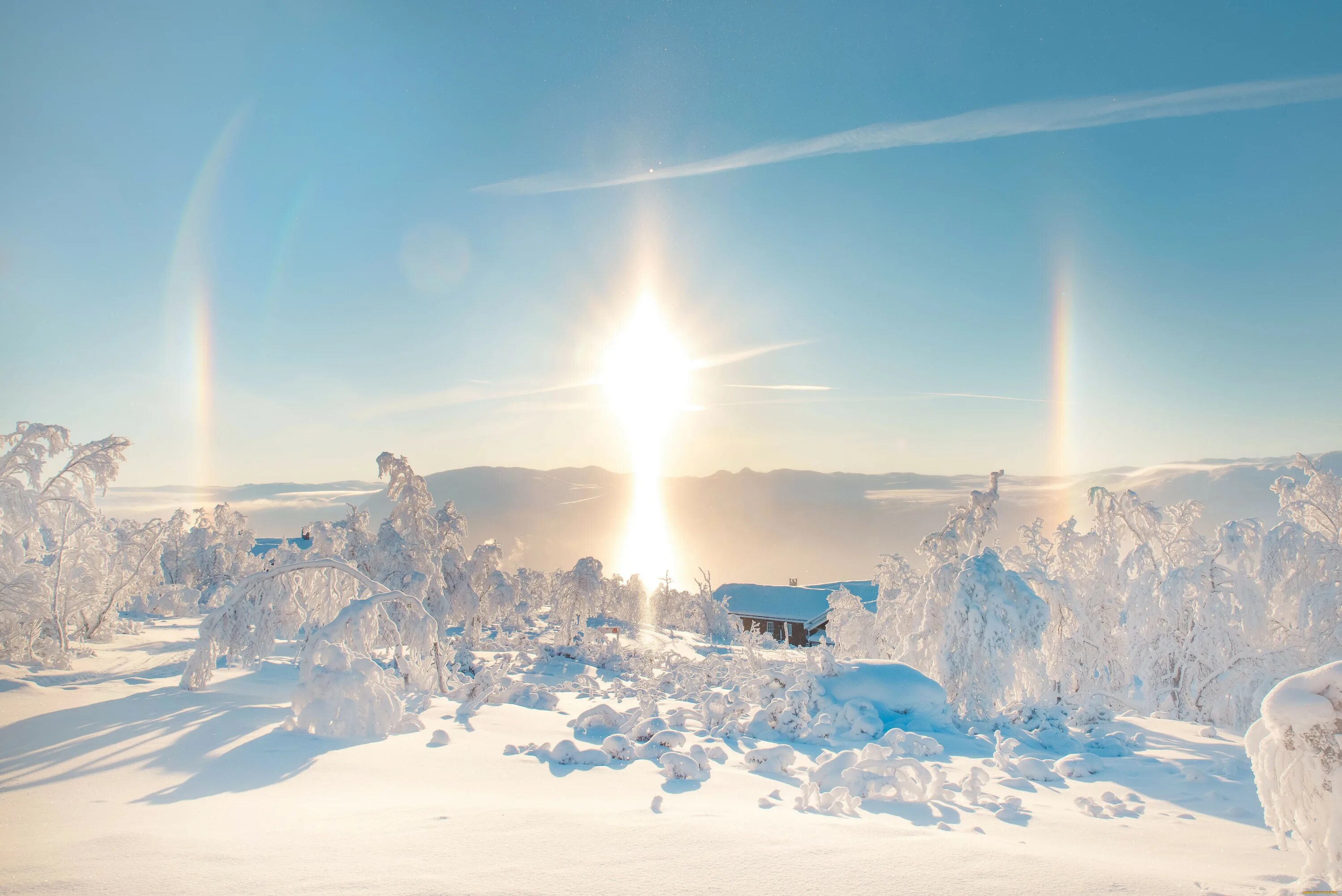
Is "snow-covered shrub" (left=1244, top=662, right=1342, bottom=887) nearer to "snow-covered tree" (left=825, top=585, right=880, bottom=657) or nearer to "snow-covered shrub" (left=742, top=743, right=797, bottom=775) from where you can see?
"snow-covered shrub" (left=742, top=743, right=797, bottom=775)

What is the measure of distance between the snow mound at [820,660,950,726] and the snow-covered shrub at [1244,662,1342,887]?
8729 mm

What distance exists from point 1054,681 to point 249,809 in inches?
760

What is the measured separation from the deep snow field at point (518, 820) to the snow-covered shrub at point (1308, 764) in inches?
27.8

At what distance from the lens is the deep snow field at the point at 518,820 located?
11.7 ft

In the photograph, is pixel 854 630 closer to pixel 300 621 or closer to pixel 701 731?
pixel 701 731

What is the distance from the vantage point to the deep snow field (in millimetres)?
3574

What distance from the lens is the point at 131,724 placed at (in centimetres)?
798

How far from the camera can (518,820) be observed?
15.6 ft

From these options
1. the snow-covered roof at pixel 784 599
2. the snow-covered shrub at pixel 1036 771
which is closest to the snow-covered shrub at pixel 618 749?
the snow-covered shrub at pixel 1036 771

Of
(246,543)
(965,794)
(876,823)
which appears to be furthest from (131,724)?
(246,543)

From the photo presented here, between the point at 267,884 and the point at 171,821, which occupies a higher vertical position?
the point at 267,884

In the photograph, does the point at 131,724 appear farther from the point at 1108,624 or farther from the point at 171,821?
the point at 1108,624

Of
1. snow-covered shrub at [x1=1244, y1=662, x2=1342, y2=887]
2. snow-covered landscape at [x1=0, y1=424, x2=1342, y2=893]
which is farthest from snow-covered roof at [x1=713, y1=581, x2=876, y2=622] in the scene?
snow-covered shrub at [x1=1244, y1=662, x2=1342, y2=887]

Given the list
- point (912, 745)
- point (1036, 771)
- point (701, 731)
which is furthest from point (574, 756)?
point (1036, 771)
